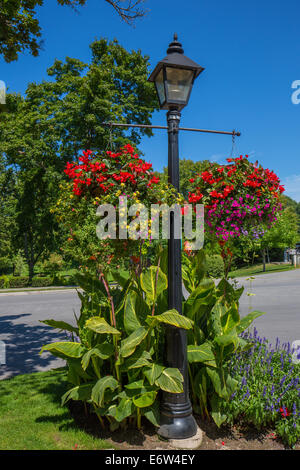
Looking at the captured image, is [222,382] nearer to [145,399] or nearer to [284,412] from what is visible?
[284,412]

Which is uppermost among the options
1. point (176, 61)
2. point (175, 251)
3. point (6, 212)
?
point (6, 212)

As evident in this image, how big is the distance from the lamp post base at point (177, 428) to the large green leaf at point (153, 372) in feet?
1.61

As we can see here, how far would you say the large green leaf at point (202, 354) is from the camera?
363 centimetres

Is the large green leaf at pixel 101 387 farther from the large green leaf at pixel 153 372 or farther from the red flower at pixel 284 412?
the red flower at pixel 284 412

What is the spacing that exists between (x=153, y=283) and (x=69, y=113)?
15760 mm

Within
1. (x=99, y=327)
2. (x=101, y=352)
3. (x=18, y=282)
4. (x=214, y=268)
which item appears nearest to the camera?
(x=99, y=327)

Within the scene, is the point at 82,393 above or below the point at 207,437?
above

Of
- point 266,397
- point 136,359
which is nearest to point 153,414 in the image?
point 136,359

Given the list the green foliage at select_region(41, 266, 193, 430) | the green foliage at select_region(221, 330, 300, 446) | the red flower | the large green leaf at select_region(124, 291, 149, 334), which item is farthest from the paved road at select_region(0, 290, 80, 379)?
the red flower

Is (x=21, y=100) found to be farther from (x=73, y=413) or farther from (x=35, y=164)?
(x=73, y=413)

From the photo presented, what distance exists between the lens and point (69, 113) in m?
17.7

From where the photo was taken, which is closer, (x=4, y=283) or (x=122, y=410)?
(x=122, y=410)

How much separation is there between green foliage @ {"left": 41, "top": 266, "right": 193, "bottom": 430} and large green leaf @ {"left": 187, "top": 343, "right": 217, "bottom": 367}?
30 cm

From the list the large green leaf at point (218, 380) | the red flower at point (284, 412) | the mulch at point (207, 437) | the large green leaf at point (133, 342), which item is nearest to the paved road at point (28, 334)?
the large green leaf at point (133, 342)
